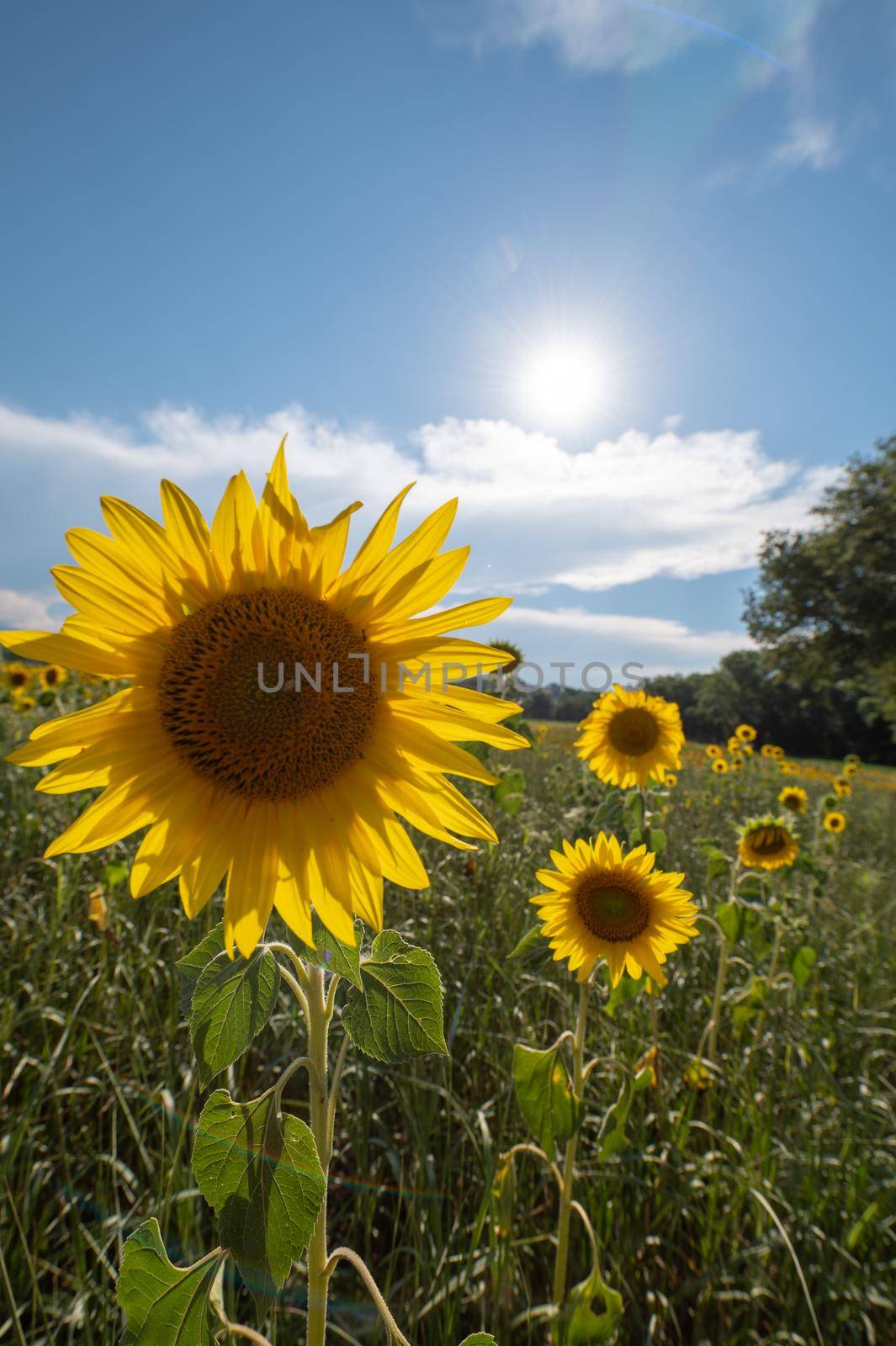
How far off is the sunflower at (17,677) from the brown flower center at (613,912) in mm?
8137

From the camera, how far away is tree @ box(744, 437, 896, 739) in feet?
96.4

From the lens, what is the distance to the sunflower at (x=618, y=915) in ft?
6.17

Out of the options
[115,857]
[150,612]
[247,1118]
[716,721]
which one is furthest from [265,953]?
[716,721]

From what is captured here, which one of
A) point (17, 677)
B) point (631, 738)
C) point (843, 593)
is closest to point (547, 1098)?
point (631, 738)

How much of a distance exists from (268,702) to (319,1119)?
59cm

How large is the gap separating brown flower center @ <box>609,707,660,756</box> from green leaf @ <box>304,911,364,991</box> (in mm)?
2005

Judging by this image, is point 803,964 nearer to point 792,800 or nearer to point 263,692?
point 263,692

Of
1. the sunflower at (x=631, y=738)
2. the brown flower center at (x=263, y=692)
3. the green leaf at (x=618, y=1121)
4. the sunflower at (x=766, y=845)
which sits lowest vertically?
the green leaf at (x=618, y=1121)

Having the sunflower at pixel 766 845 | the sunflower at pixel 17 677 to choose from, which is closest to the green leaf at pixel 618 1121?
the sunflower at pixel 766 845

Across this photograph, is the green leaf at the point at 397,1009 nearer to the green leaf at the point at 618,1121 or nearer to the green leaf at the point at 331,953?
the green leaf at the point at 331,953

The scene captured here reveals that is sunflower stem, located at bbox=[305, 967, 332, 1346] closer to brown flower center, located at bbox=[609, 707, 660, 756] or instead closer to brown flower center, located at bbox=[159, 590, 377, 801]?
brown flower center, located at bbox=[159, 590, 377, 801]

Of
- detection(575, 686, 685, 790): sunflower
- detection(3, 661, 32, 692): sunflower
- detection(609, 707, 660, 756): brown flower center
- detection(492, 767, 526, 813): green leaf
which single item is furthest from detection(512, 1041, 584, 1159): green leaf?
detection(3, 661, 32, 692): sunflower

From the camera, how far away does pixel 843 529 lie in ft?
102

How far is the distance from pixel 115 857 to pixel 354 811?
307cm
